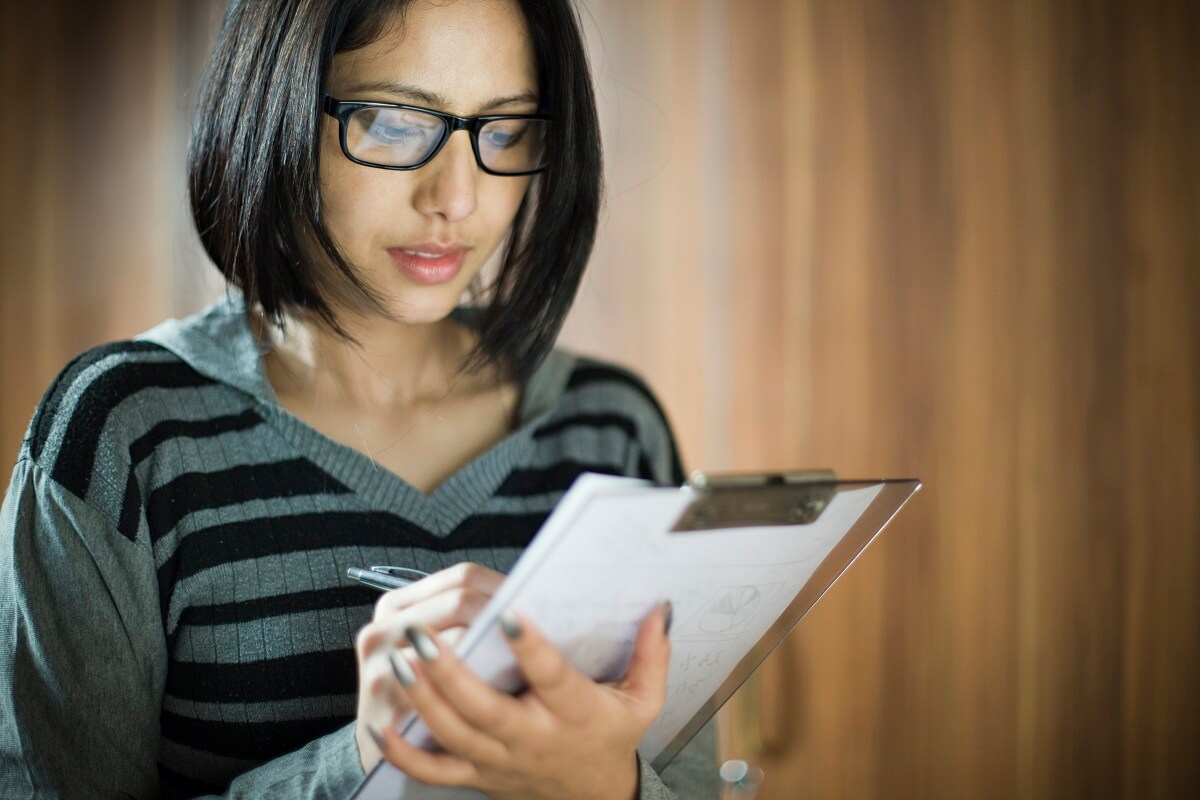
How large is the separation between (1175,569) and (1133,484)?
3.9 inches

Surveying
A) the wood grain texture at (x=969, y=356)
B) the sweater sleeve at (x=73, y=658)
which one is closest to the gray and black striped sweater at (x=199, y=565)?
the sweater sleeve at (x=73, y=658)

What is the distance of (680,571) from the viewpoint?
1.80 ft

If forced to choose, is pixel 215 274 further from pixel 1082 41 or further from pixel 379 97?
pixel 1082 41

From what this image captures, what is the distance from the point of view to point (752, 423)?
144 cm

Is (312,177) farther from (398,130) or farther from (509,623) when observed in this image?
(509,623)

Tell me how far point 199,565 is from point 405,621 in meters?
0.30

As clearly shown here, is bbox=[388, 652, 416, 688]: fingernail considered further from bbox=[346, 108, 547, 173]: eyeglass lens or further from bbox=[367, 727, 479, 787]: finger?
bbox=[346, 108, 547, 173]: eyeglass lens

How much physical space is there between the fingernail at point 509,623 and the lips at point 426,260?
42 centimetres

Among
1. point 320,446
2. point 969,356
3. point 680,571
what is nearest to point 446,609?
point 680,571

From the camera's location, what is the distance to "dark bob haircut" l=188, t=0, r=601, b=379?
766 millimetres

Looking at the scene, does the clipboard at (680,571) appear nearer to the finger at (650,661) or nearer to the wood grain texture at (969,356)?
the finger at (650,661)

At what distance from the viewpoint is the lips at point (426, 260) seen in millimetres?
836

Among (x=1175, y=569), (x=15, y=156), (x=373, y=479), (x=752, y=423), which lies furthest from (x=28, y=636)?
(x=15, y=156)

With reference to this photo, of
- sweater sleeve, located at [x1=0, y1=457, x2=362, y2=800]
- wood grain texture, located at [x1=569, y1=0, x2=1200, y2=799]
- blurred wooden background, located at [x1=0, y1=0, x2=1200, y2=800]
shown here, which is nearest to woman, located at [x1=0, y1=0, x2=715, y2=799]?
sweater sleeve, located at [x1=0, y1=457, x2=362, y2=800]
